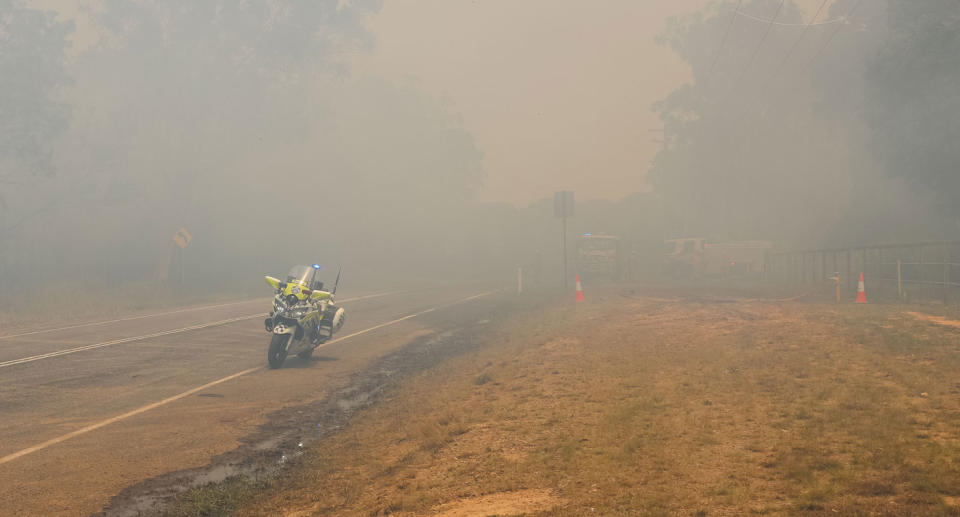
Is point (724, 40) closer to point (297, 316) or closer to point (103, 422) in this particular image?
point (297, 316)

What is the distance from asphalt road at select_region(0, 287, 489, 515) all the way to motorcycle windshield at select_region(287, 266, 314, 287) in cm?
155

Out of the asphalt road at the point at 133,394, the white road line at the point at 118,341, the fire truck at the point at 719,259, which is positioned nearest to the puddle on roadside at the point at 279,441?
the asphalt road at the point at 133,394

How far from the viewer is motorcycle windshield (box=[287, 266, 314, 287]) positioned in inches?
509

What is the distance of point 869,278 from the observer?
87.1 feet

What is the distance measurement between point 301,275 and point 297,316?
91cm

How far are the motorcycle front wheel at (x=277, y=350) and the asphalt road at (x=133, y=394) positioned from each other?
22 centimetres

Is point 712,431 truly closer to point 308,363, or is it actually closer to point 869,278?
point 308,363

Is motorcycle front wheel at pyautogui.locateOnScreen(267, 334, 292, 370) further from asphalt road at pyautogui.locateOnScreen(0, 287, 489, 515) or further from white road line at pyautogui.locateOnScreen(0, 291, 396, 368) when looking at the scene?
white road line at pyautogui.locateOnScreen(0, 291, 396, 368)

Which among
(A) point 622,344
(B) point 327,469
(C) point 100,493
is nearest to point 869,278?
(A) point 622,344

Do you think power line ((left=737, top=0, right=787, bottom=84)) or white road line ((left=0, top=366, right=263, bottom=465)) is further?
power line ((left=737, top=0, right=787, bottom=84))

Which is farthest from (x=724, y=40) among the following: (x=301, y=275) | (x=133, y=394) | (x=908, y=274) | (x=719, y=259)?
(x=133, y=394)

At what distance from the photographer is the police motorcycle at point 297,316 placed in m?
12.6

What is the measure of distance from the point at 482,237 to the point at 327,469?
7081 centimetres

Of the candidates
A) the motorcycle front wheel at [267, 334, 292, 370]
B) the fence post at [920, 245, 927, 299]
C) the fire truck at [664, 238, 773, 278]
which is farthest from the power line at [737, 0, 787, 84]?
the motorcycle front wheel at [267, 334, 292, 370]
